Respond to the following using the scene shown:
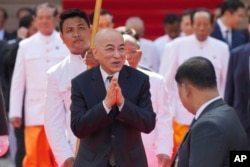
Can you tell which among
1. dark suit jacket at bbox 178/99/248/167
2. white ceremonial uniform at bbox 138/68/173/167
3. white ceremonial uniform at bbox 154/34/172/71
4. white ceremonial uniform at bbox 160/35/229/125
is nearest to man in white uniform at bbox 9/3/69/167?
white ceremonial uniform at bbox 160/35/229/125

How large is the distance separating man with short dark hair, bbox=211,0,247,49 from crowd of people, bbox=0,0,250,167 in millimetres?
1512

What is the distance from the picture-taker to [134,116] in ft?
24.7

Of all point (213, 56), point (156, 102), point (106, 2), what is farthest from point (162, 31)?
point (156, 102)

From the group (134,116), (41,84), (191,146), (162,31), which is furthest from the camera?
(162,31)

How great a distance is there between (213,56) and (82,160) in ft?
18.1

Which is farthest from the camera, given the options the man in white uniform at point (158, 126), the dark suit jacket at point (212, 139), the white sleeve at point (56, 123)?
the man in white uniform at point (158, 126)

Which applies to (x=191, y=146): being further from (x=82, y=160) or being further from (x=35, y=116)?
(x=35, y=116)

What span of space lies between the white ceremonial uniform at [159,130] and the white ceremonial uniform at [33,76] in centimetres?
255

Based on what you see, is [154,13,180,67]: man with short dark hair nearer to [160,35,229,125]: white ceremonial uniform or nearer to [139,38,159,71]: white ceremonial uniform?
[139,38,159,71]: white ceremonial uniform

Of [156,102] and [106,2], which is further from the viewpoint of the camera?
[106,2]

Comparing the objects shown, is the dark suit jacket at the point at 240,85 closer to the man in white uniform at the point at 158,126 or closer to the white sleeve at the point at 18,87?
the white sleeve at the point at 18,87

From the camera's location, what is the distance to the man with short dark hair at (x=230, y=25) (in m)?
14.8

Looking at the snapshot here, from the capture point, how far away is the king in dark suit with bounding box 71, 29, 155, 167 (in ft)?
24.8

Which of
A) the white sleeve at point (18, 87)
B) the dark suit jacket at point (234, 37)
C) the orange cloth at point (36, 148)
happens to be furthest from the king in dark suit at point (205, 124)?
the dark suit jacket at point (234, 37)
